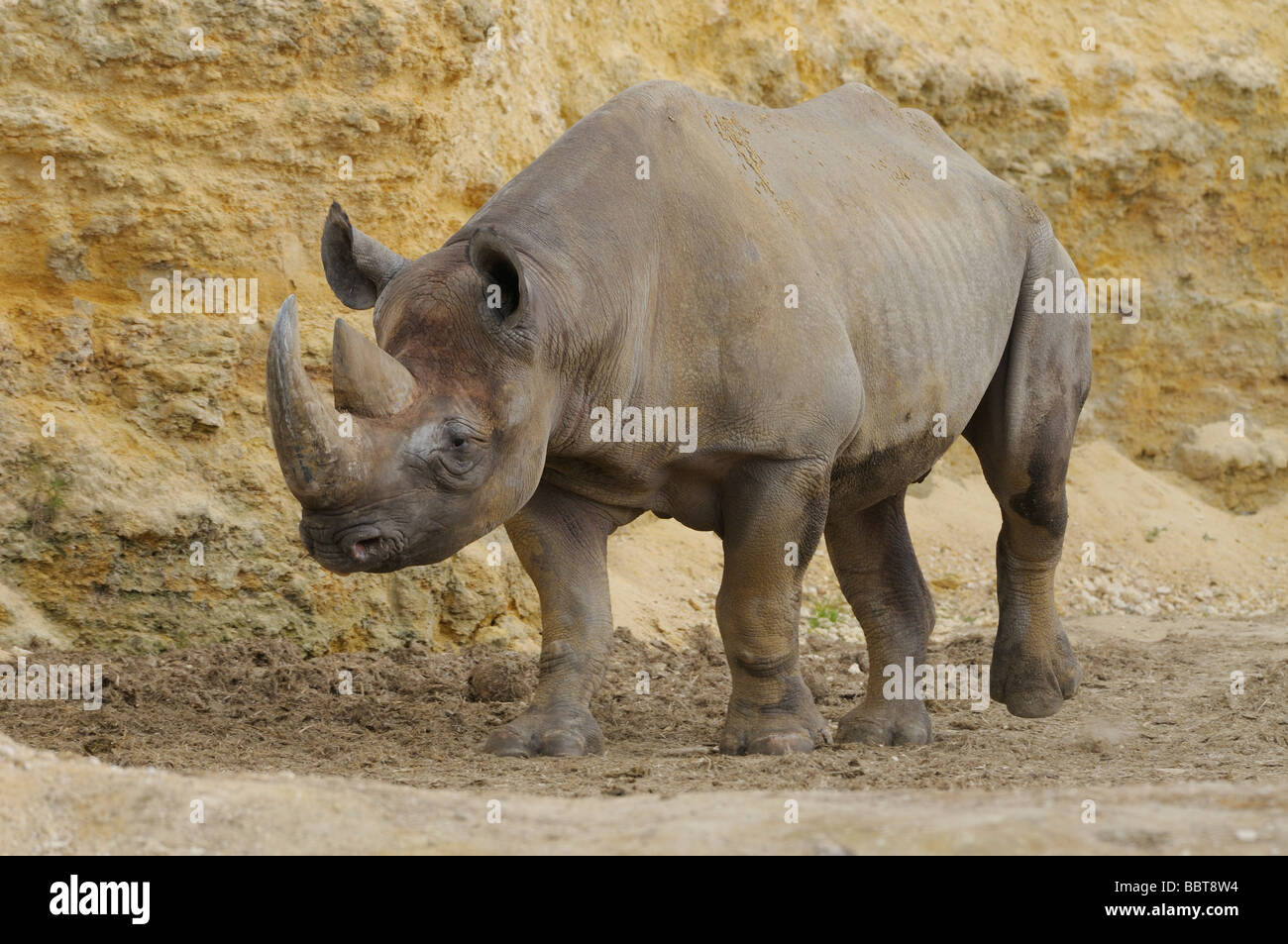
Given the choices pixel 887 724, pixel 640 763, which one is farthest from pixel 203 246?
pixel 887 724

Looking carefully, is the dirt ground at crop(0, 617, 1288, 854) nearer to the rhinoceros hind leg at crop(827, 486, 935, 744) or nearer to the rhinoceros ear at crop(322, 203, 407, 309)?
the rhinoceros hind leg at crop(827, 486, 935, 744)

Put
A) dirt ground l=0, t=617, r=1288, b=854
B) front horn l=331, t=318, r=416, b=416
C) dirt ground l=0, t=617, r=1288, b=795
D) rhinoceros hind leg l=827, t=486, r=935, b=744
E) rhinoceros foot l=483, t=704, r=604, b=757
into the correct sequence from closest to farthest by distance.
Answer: dirt ground l=0, t=617, r=1288, b=854
front horn l=331, t=318, r=416, b=416
dirt ground l=0, t=617, r=1288, b=795
rhinoceros foot l=483, t=704, r=604, b=757
rhinoceros hind leg l=827, t=486, r=935, b=744

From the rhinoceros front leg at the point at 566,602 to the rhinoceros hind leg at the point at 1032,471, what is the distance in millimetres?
1964

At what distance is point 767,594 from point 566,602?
0.75m

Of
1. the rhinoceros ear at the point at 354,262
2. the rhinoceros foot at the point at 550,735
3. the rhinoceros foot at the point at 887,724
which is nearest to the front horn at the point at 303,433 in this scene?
the rhinoceros ear at the point at 354,262

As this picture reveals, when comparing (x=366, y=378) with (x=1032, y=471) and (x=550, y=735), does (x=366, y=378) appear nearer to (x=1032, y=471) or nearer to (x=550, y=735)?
(x=550, y=735)

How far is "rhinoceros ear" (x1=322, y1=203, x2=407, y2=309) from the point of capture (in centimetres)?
596

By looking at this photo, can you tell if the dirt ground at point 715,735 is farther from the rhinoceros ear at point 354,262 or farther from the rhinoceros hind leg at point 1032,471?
the rhinoceros ear at point 354,262

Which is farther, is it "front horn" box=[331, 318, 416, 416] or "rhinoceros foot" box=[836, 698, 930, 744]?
A: "rhinoceros foot" box=[836, 698, 930, 744]

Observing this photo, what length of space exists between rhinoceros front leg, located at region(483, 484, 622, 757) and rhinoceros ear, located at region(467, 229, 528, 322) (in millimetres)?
1072

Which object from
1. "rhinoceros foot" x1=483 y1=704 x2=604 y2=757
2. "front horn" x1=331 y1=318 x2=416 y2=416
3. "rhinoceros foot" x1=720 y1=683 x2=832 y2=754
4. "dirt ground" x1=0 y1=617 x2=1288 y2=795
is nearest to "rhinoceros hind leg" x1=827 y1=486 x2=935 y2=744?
"dirt ground" x1=0 y1=617 x2=1288 y2=795

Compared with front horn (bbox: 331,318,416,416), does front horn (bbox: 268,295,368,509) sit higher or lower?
lower

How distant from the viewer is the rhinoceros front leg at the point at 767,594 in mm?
6035

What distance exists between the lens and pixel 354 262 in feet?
19.8
